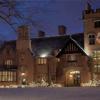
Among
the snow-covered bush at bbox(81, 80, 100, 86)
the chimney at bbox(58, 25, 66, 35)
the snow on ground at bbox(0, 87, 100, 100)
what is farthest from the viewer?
the chimney at bbox(58, 25, 66, 35)

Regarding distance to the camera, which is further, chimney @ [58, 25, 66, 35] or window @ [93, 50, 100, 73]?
chimney @ [58, 25, 66, 35]

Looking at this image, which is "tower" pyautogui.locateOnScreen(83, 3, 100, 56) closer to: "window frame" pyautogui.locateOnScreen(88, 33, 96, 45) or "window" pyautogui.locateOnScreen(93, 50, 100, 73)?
"window frame" pyautogui.locateOnScreen(88, 33, 96, 45)

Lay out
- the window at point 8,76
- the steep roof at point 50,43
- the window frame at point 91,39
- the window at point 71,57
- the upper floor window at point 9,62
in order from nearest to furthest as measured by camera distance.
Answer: the window at point 71,57 < the window frame at point 91,39 < the window at point 8,76 < the steep roof at point 50,43 < the upper floor window at point 9,62

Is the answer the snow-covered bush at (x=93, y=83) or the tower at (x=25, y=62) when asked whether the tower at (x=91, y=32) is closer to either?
the snow-covered bush at (x=93, y=83)

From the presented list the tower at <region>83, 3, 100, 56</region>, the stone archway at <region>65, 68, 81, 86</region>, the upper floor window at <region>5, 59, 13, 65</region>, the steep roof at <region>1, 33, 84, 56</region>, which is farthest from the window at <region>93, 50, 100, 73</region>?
the upper floor window at <region>5, 59, 13, 65</region>

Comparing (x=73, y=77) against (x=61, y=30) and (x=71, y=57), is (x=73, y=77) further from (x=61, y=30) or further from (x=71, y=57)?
(x=61, y=30)

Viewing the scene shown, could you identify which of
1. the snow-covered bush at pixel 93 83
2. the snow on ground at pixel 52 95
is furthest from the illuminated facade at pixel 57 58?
the snow on ground at pixel 52 95

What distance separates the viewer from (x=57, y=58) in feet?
164

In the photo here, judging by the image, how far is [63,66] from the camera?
48.9 meters

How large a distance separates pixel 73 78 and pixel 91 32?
7.03 m

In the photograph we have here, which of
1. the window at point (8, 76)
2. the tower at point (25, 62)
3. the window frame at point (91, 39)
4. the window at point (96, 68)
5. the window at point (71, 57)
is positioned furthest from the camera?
the window at point (8, 76)

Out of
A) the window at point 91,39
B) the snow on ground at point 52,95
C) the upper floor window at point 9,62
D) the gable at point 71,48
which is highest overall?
the window at point 91,39

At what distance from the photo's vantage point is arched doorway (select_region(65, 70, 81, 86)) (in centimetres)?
4791

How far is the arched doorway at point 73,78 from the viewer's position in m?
47.9
